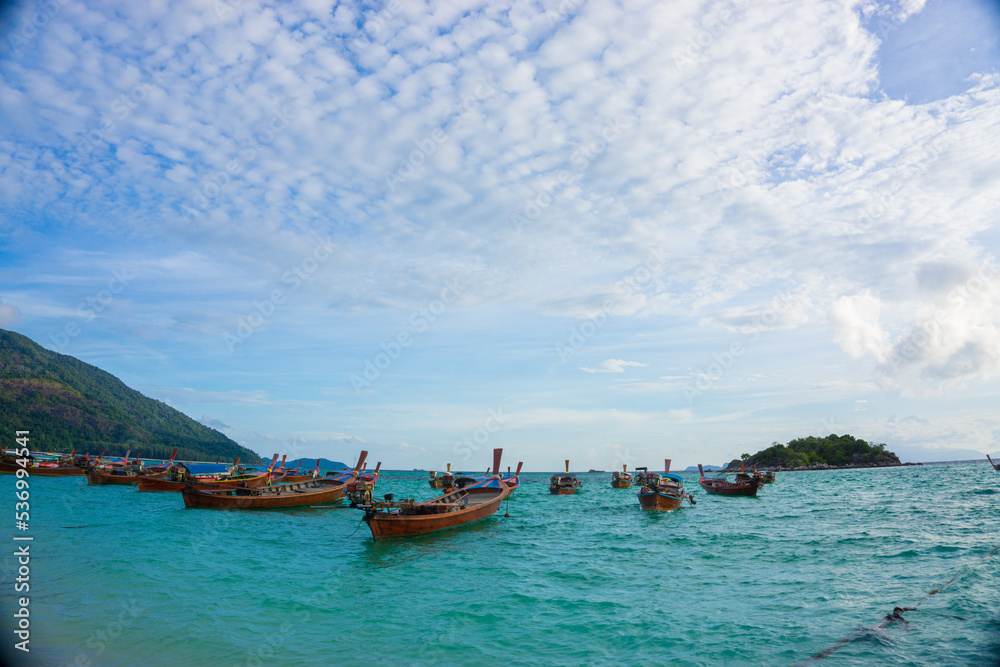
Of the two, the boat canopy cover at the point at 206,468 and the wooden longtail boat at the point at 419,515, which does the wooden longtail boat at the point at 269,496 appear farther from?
the boat canopy cover at the point at 206,468

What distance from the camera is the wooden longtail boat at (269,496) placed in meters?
32.3

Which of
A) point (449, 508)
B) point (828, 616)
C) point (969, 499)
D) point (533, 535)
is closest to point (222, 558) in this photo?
point (449, 508)

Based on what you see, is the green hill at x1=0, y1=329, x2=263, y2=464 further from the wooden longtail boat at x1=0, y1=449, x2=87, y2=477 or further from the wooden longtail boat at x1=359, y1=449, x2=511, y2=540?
the wooden longtail boat at x1=359, y1=449, x2=511, y2=540

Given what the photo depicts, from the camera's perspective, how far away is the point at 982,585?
13.2m

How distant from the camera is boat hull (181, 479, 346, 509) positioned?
3228cm

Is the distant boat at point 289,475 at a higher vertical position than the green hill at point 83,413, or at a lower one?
lower

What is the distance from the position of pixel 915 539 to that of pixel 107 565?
105ft

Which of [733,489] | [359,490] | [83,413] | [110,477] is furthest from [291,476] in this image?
[83,413]

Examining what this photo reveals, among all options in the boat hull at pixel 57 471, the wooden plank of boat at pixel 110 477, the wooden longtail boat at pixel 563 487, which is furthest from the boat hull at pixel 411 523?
the boat hull at pixel 57 471

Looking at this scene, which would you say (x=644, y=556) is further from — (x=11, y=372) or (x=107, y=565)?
(x=11, y=372)

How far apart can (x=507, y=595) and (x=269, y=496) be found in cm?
2551

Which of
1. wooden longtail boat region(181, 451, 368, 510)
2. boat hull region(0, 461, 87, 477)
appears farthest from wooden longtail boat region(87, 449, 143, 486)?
wooden longtail boat region(181, 451, 368, 510)

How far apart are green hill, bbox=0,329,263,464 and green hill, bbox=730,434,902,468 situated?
17198cm

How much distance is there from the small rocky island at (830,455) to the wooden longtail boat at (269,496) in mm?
132874
